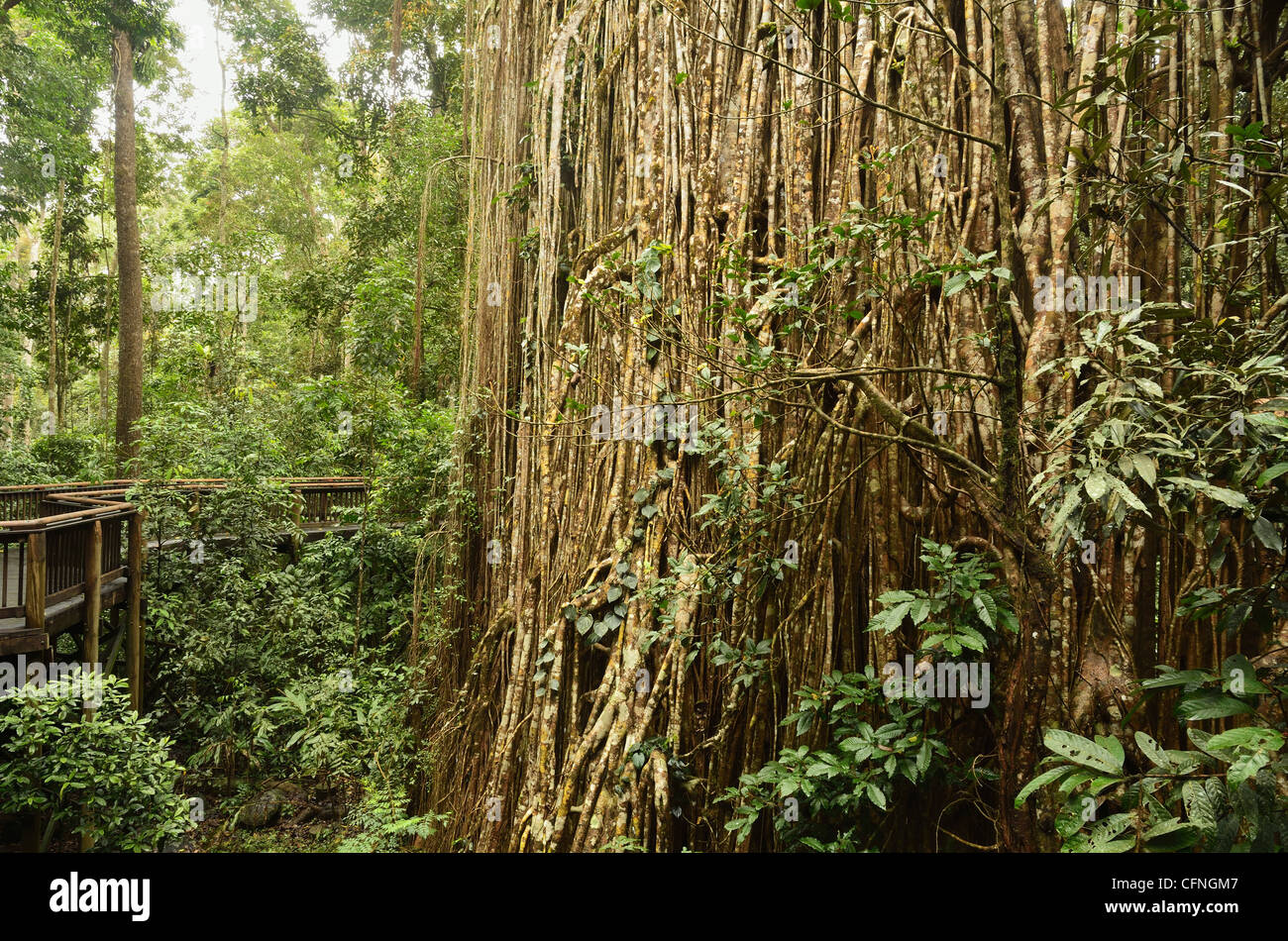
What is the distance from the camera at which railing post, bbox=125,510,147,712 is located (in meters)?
5.59

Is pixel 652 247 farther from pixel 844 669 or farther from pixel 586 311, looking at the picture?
pixel 844 669

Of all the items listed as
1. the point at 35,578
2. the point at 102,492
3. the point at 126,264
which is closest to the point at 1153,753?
the point at 35,578

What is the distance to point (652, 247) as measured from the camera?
2895 millimetres

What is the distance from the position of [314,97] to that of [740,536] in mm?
13121

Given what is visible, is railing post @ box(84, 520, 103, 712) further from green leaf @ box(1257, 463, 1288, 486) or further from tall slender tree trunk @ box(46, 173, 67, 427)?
tall slender tree trunk @ box(46, 173, 67, 427)

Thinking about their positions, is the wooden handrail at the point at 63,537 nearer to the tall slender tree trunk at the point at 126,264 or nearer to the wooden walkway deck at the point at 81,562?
the wooden walkway deck at the point at 81,562

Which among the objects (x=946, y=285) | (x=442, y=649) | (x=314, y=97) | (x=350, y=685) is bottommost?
(x=350, y=685)

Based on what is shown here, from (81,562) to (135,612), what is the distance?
705mm

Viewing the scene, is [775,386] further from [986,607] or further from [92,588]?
[92,588]

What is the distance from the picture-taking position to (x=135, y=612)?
5617 millimetres

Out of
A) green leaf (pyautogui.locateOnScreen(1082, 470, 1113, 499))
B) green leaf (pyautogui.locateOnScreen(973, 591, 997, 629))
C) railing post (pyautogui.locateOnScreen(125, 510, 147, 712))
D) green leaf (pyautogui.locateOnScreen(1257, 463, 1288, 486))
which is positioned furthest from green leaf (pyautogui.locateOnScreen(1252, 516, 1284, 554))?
railing post (pyautogui.locateOnScreen(125, 510, 147, 712))

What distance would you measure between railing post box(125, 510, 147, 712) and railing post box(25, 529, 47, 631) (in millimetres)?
1242

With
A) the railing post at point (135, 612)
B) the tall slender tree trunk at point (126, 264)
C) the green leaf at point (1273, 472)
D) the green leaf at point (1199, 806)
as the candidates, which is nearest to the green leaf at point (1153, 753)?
the green leaf at point (1199, 806)
